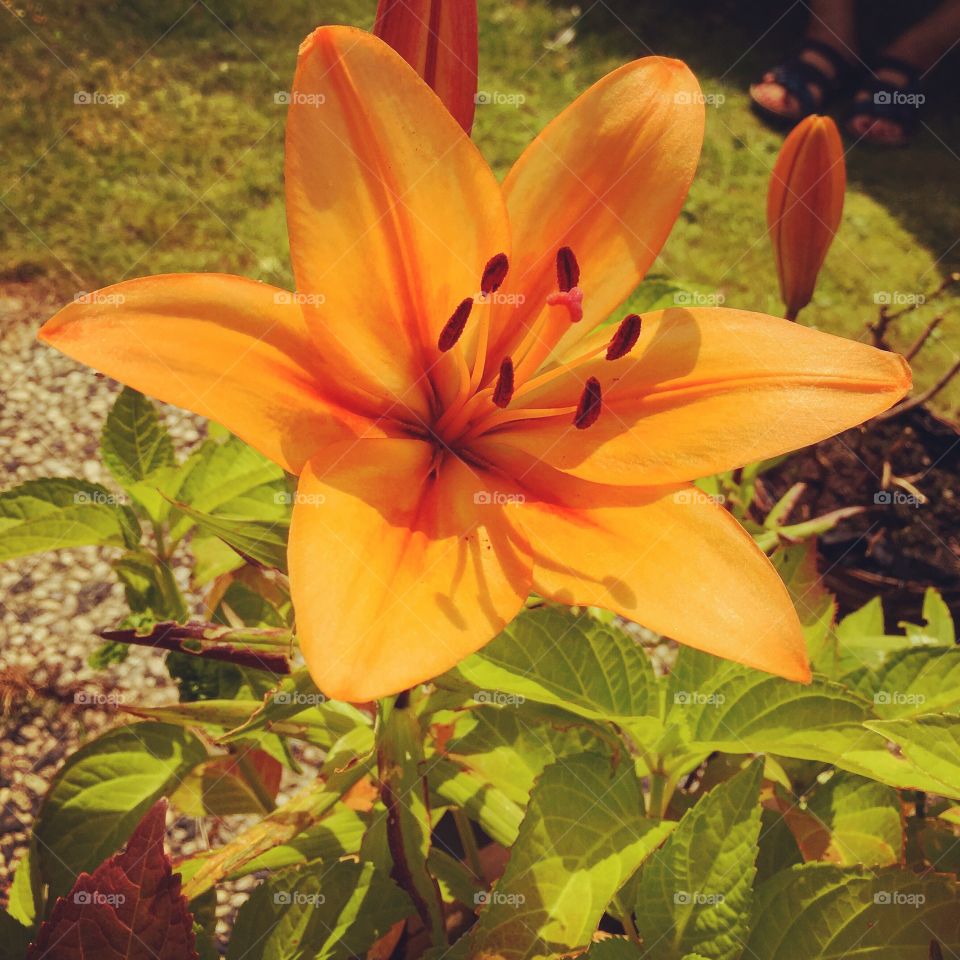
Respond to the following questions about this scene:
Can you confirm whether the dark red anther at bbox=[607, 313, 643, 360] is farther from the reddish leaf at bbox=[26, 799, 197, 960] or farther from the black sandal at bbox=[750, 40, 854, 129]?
the black sandal at bbox=[750, 40, 854, 129]

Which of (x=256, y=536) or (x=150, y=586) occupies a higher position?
(x=256, y=536)

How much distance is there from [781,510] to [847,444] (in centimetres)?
83

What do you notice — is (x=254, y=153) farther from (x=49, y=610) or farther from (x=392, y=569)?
(x=392, y=569)

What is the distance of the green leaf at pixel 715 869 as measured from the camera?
2.41 ft

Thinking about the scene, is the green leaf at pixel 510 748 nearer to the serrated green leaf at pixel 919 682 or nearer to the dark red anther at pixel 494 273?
the serrated green leaf at pixel 919 682

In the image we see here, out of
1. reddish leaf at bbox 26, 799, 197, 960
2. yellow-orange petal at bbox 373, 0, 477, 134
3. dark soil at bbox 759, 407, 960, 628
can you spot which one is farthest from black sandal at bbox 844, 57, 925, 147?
reddish leaf at bbox 26, 799, 197, 960

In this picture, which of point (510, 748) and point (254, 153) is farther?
point (254, 153)

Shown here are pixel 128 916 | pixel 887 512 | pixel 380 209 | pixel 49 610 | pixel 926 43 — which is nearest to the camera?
pixel 128 916

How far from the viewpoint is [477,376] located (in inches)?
32.2

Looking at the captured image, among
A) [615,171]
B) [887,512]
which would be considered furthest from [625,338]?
[887,512]

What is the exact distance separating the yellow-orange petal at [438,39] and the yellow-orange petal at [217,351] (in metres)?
0.21

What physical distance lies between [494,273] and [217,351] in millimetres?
223

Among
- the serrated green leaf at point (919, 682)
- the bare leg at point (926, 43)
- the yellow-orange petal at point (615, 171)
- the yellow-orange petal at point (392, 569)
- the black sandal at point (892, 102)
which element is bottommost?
the yellow-orange petal at point (392, 569)

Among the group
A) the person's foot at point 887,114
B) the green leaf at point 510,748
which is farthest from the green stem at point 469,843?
the person's foot at point 887,114
